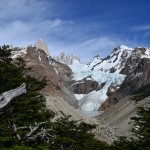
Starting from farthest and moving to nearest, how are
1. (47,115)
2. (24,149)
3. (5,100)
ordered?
(47,115) → (24,149) → (5,100)

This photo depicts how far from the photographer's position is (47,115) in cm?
3800

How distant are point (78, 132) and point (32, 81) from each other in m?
10.3

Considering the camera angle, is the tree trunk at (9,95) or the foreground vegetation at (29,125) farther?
the foreground vegetation at (29,125)

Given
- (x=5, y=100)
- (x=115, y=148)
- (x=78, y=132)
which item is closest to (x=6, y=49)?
(x=78, y=132)

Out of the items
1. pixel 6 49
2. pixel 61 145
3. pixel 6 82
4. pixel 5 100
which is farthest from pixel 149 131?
pixel 5 100

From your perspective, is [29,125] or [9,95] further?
[29,125]

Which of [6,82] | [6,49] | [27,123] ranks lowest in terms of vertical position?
[27,123]

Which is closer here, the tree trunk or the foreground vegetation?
the tree trunk

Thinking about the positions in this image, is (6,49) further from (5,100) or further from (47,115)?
(5,100)

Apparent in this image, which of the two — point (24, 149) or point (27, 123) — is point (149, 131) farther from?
point (24, 149)

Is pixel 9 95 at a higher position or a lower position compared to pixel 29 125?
higher

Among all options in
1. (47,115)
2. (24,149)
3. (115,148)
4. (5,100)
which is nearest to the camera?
(5,100)

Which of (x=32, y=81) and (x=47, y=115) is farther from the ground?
(x=32, y=81)

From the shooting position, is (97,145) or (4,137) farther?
(97,145)
